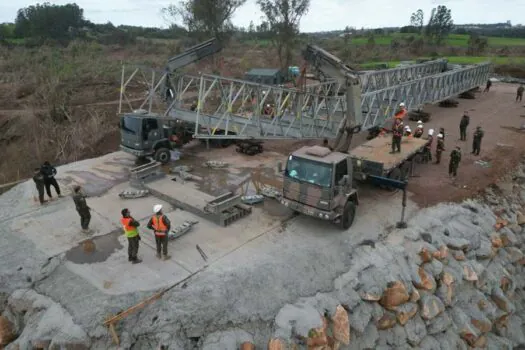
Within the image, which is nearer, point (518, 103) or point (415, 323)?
point (415, 323)

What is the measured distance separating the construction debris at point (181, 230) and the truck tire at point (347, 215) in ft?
15.3

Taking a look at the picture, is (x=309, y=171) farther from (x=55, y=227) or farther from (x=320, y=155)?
(x=55, y=227)

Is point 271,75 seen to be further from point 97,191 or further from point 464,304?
point 464,304

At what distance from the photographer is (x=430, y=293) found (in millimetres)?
10961

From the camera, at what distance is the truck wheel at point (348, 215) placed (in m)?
11.9

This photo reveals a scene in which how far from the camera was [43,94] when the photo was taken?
28281mm

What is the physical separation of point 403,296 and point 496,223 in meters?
6.46

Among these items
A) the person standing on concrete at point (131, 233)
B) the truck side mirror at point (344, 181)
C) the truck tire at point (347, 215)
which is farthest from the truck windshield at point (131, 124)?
the truck tire at point (347, 215)

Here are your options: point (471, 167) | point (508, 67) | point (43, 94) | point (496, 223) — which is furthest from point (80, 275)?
point (508, 67)

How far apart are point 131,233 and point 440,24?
77462mm

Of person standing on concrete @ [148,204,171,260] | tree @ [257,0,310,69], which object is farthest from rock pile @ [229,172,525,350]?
tree @ [257,0,310,69]

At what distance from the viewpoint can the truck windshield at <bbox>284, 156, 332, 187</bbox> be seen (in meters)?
11.4

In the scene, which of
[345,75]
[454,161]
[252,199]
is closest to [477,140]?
[454,161]

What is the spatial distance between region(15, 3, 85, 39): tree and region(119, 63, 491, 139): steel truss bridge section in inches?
2182
